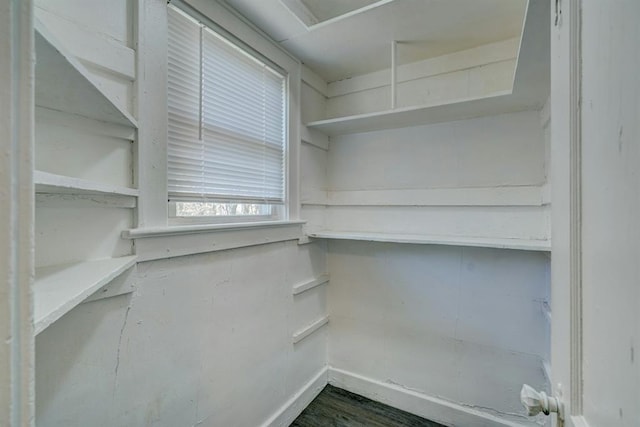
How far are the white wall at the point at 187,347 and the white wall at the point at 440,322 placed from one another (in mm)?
373

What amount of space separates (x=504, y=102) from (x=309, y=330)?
1.86 metres

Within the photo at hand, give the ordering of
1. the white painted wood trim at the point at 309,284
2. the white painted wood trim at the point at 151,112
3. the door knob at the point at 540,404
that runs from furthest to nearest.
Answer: the white painted wood trim at the point at 309,284 → the white painted wood trim at the point at 151,112 → the door knob at the point at 540,404

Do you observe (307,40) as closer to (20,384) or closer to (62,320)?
(62,320)

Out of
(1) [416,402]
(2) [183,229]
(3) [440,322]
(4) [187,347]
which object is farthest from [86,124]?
(1) [416,402]

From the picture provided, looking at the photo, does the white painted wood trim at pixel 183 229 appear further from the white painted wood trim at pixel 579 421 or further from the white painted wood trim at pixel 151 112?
the white painted wood trim at pixel 579 421

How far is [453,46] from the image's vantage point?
1.81 meters

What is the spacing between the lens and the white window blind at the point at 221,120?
4.37 feet

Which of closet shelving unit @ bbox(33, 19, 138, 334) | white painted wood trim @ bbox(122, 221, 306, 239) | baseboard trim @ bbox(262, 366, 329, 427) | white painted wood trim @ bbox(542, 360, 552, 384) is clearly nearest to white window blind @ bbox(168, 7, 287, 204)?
white painted wood trim @ bbox(122, 221, 306, 239)

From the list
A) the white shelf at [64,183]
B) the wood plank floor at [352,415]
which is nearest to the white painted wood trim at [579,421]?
the white shelf at [64,183]

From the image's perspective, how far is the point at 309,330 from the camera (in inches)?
83.7

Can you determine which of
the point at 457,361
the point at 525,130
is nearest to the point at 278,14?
the point at 525,130

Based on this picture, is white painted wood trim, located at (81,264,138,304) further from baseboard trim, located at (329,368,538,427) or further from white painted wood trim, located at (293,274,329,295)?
baseboard trim, located at (329,368,538,427)

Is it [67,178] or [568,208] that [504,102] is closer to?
[568,208]

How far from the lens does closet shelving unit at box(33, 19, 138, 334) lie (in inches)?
20.3
